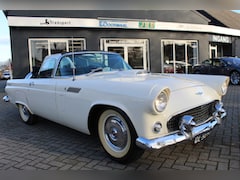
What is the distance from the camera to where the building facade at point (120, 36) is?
13.8 metres

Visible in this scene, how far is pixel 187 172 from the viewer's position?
3.31m

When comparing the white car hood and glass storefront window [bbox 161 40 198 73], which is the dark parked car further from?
the white car hood

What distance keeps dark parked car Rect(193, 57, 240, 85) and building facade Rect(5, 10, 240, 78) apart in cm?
321

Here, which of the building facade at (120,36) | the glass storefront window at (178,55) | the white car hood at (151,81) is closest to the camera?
Answer: the white car hood at (151,81)

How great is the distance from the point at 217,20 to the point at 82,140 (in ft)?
78.9

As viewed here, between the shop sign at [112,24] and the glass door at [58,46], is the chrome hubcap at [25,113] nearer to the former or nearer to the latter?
the glass door at [58,46]

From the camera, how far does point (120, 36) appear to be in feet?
51.7

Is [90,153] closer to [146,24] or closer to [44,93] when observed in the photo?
[44,93]

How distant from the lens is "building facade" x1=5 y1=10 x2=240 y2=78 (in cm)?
1382

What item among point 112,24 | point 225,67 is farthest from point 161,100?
point 112,24

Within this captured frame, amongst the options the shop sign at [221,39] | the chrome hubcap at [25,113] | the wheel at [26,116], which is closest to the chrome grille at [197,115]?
the wheel at [26,116]

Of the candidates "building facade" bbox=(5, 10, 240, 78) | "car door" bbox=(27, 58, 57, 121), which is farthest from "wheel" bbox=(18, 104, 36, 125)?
"building facade" bbox=(5, 10, 240, 78)

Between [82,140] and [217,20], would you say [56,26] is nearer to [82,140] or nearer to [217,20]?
[82,140]

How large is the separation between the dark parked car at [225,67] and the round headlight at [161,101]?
38.0 ft
